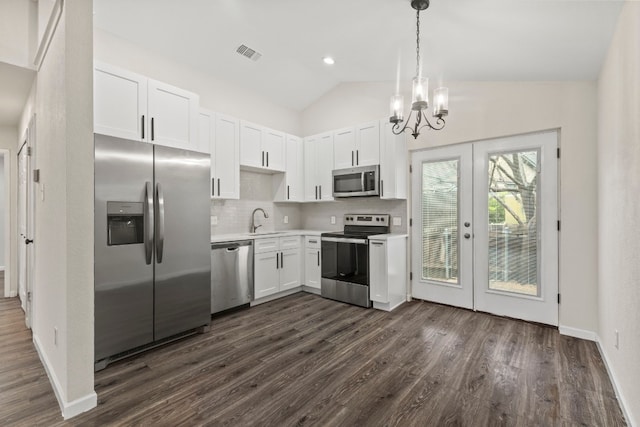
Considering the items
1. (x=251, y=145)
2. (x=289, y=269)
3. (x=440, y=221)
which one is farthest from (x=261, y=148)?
(x=440, y=221)

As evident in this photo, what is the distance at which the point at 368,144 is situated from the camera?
429 centimetres

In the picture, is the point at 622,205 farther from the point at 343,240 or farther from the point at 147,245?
the point at 147,245

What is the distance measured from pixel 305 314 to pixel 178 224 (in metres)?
1.82

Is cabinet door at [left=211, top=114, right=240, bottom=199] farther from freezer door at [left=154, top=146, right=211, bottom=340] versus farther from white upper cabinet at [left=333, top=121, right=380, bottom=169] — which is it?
white upper cabinet at [left=333, top=121, right=380, bottom=169]

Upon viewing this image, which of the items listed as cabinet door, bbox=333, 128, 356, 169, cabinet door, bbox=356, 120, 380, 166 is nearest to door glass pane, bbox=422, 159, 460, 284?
cabinet door, bbox=356, 120, 380, 166

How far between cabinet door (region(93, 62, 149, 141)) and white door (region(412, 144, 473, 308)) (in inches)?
130

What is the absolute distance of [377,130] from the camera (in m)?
4.19

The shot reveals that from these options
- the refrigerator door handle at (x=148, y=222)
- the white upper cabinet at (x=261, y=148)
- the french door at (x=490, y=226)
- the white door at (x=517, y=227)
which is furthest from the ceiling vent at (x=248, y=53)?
the white door at (x=517, y=227)

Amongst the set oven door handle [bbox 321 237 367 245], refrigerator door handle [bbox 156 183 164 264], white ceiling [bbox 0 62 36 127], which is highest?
white ceiling [bbox 0 62 36 127]

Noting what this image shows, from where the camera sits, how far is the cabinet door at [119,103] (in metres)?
2.53

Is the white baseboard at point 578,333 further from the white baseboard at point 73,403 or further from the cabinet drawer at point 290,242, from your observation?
the white baseboard at point 73,403

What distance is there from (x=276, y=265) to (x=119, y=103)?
8.50 feet

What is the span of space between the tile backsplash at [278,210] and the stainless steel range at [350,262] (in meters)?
0.22

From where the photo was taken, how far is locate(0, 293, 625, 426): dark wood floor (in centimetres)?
187
